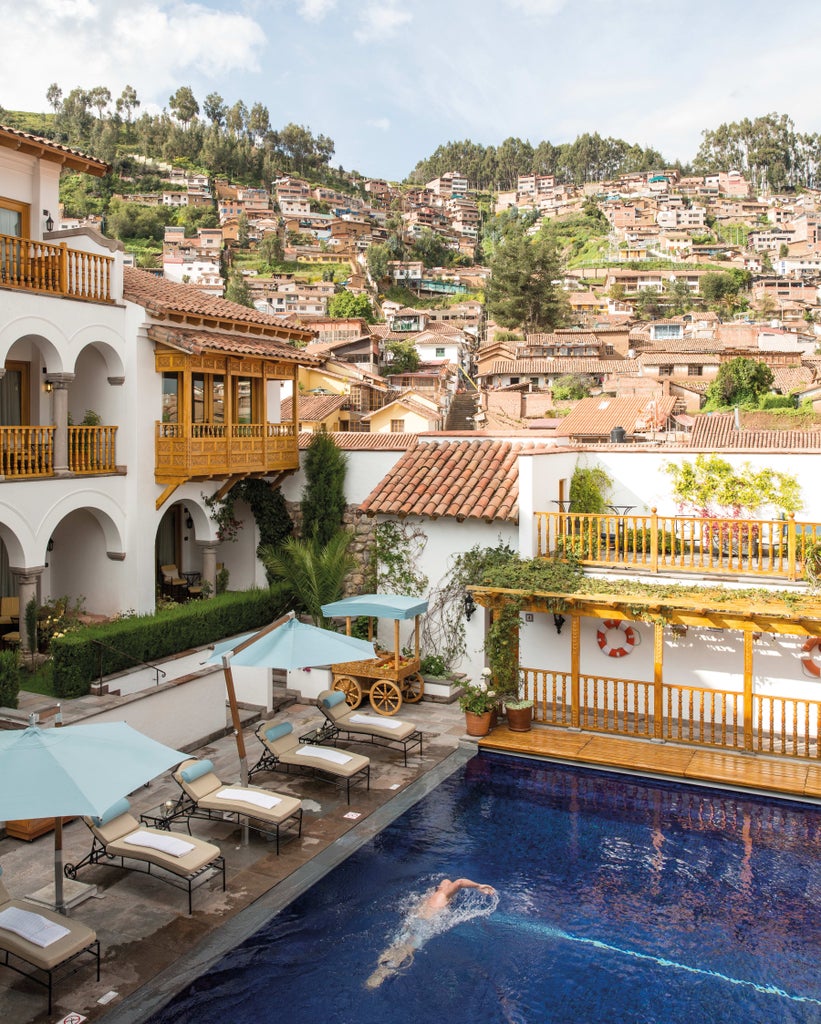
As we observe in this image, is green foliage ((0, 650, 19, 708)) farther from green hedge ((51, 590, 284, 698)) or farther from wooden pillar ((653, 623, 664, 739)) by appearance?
wooden pillar ((653, 623, 664, 739))

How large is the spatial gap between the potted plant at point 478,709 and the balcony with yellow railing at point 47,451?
8.21 metres

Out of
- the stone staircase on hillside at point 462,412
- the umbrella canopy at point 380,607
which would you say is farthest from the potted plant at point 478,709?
the stone staircase on hillside at point 462,412

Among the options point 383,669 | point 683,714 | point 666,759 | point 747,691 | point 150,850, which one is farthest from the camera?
point 383,669

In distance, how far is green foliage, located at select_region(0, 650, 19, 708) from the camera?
12625mm

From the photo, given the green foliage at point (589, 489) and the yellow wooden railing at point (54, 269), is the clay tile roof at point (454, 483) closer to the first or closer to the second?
the green foliage at point (589, 489)

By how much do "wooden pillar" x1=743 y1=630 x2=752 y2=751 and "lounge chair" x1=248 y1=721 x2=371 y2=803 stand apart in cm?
594

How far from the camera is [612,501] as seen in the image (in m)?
17.7

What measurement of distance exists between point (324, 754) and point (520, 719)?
388 centimetres

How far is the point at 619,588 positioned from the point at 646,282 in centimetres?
11835

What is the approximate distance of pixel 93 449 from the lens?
16672 millimetres

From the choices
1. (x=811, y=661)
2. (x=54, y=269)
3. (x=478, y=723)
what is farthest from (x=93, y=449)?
(x=811, y=661)

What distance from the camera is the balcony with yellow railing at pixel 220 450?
17.5m

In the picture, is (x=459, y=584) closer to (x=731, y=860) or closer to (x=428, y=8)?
(x=731, y=860)

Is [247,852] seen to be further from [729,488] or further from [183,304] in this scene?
[183,304]
